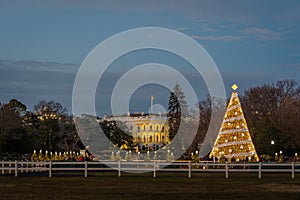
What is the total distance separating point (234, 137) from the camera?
144ft

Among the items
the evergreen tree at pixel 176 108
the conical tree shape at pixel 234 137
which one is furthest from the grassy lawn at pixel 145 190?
the evergreen tree at pixel 176 108

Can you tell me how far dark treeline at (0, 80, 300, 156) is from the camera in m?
62.0

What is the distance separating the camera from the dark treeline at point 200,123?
62.0m

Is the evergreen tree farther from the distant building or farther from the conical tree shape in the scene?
the distant building

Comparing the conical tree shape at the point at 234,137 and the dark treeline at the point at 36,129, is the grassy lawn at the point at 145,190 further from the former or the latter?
the dark treeline at the point at 36,129

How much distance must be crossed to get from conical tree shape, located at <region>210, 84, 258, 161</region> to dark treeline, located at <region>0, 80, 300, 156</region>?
15514 mm

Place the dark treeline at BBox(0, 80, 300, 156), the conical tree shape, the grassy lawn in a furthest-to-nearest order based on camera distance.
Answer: the dark treeline at BBox(0, 80, 300, 156) < the conical tree shape < the grassy lawn

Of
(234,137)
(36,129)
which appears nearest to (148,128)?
(36,129)

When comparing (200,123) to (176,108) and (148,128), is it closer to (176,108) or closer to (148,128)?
(176,108)

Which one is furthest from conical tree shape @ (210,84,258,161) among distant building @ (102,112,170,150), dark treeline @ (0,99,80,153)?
distant building @ (102,112,170,150)

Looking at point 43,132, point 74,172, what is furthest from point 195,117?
point 74,172

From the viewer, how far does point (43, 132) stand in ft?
289

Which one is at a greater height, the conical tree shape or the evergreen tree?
the evergreen tree

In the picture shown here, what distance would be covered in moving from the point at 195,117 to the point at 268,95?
1435 centimetres
